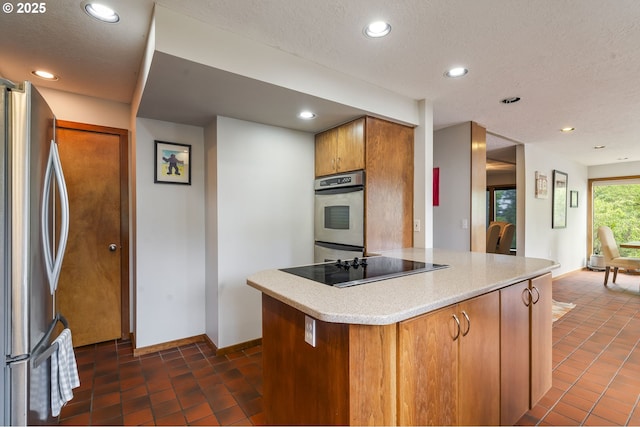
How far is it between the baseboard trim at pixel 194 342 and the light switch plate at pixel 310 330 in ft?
5.58

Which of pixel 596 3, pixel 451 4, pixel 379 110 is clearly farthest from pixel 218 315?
pixel 596 3

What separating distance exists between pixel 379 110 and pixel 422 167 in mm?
719

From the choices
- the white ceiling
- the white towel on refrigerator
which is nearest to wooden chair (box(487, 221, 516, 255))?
the white ceiling

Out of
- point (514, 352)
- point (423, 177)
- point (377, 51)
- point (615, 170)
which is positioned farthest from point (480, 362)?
point (615, 170)

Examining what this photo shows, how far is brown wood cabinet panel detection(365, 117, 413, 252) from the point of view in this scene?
2582 mm

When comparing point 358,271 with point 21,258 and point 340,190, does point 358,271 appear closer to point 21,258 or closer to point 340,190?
point 340,190

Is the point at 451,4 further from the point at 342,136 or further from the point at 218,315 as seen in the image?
the point at 218,315

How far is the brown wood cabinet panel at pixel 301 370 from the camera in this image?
1086 millimetres

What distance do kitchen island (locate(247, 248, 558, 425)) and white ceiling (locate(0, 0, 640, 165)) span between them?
1385mm

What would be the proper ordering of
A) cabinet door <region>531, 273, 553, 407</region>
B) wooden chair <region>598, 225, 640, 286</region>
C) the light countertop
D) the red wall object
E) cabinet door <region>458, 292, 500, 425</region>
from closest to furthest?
1. the light countertop
2. cabinet door <region>458, 292, 500, 425</region>
3. cabinet door <region>531, 273, 553, 407</region>
4. the red wall object
5. wooden chair <region>598, 225, 640, 286</region>

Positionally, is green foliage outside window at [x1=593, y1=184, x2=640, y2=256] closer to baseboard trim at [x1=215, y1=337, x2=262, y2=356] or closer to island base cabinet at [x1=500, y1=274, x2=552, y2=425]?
island base cabinet at [x1=500, y1=274, x2=552, y2=425]

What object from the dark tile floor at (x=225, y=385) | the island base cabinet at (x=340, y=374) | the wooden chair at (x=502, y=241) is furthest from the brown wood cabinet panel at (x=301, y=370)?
the wooden chair at (x=502, y=241)

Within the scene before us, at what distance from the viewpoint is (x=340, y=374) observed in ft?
3.54

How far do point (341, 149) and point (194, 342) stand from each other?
228 cm
